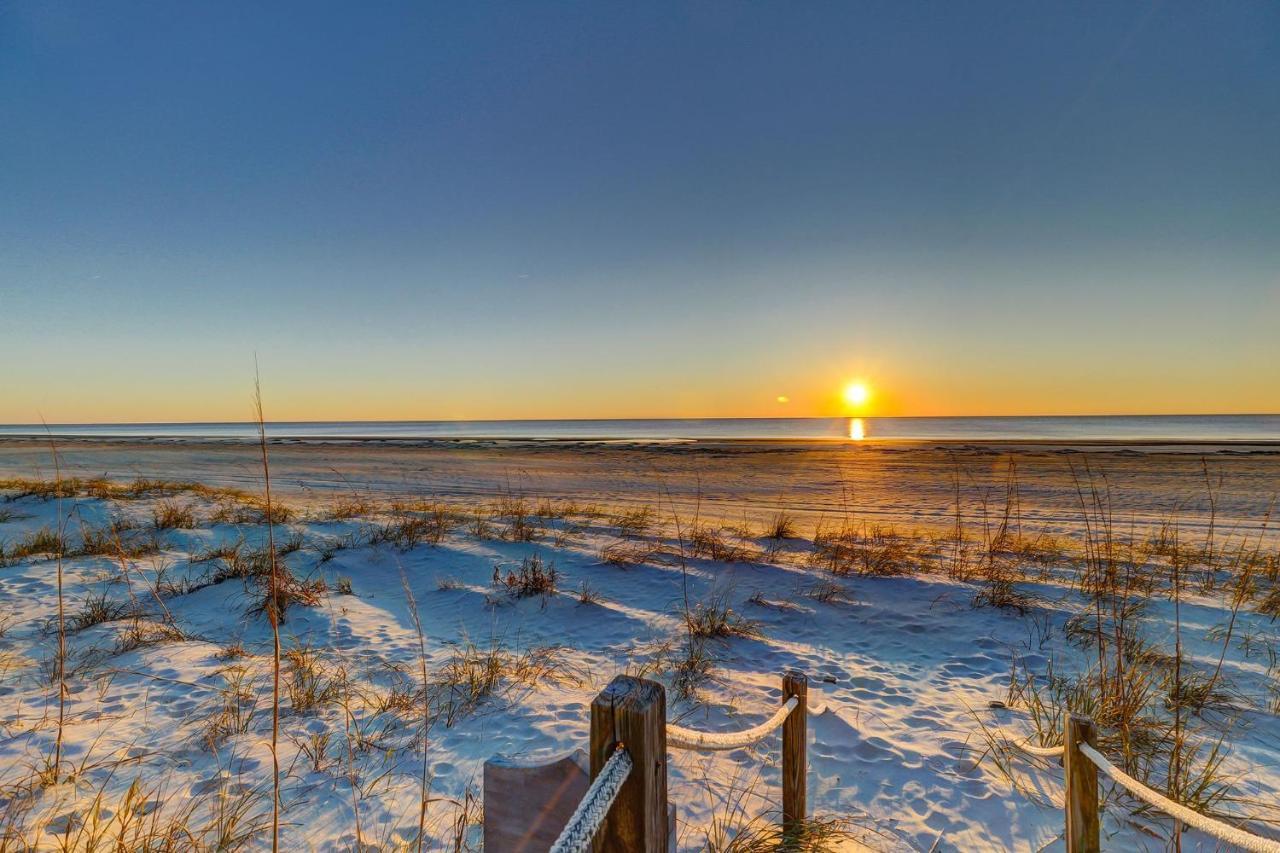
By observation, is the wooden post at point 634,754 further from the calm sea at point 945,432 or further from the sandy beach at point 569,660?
the calm sea at point 945,432

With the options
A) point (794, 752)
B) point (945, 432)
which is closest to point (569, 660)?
point (794, 752)

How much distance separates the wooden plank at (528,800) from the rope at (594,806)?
269 mm

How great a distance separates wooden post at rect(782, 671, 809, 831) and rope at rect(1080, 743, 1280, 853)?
37.0 inches

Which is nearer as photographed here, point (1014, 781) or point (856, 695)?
point (1014, 781)

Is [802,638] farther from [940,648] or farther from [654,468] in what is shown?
[654,468]

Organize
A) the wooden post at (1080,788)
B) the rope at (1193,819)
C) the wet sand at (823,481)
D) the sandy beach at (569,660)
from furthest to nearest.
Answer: the wet sand at (823,481), the sandy beach at (569,660), the wooden post at (1080,788), the rope at (1193,819)

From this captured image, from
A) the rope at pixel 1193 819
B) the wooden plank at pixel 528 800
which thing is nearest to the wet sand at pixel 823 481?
the rope at pixel 1193 819

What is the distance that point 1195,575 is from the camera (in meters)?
6.10

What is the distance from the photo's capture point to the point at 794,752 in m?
2.33

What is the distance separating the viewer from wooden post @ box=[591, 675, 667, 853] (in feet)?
3.89

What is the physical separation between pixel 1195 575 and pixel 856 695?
5128mm

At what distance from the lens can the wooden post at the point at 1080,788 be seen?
191 cm

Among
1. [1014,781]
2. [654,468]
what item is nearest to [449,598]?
[1014,781]

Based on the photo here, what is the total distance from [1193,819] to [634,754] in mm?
1647
